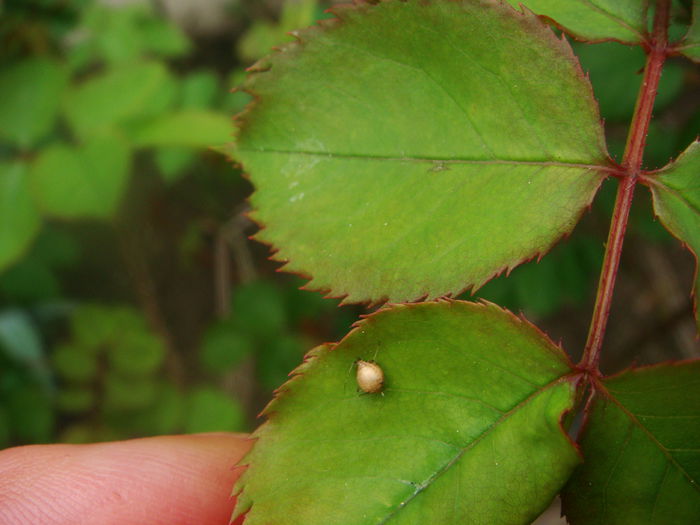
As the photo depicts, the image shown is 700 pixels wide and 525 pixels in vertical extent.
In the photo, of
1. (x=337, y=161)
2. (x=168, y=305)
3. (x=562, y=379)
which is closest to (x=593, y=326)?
(x=562, y=379)

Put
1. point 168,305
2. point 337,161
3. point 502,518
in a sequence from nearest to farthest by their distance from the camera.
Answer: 1. point 502,518
2. point 337,161
3. point 168,305

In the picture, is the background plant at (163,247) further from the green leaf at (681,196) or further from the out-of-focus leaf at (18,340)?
the green leaf at (681,196)

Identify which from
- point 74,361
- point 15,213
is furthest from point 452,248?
point 74,361

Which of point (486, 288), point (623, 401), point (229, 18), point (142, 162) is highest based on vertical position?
point (623, 401)

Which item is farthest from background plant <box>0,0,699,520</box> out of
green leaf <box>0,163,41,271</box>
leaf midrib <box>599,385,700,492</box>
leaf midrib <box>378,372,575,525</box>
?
leaf midrib <box>599,385,700,492</box>

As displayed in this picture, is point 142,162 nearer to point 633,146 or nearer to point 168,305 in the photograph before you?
point 168,305

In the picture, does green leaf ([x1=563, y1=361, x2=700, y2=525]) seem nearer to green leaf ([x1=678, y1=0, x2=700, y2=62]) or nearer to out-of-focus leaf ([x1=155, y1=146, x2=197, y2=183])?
green leaf ([x1=678, y1=0, x2=700, y2=62])

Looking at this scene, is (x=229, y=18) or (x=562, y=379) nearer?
(x=562, y=379)
